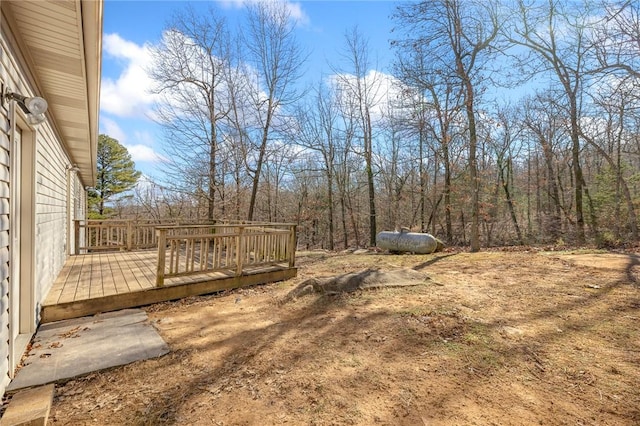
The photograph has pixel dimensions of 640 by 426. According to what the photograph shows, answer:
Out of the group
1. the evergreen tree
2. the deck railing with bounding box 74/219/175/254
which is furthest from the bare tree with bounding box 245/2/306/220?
the evergreen tree

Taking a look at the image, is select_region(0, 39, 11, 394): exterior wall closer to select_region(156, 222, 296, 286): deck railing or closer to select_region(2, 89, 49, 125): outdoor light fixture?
select_region(2, 89, 49, 125): outdoor light fixture

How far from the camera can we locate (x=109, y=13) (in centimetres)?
340

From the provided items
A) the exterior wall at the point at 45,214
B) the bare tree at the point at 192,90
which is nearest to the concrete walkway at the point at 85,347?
the exterior wall at the point at 45,214

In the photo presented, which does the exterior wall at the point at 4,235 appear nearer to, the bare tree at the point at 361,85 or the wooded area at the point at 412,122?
the wooded area at the point at 412,122

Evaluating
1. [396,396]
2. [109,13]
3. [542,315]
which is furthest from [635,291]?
[109,13]

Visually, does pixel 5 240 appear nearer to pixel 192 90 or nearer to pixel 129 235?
pixel 129 235

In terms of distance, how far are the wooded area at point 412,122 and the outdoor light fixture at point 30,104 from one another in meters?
9.10

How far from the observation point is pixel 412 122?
11.1 meters

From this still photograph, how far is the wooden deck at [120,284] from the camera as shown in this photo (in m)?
3.95

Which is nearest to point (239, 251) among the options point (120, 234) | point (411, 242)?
point (120, 234)

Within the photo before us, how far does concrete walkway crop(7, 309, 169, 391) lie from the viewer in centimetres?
256

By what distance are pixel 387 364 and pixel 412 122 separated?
10.0 m

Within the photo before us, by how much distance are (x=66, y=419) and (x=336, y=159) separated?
1533cm

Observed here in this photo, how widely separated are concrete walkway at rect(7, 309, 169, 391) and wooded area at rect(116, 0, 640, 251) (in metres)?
8.57
